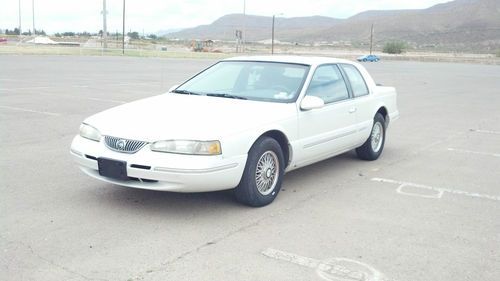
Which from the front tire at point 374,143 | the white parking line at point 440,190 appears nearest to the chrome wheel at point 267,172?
the white parking line at point 440,190

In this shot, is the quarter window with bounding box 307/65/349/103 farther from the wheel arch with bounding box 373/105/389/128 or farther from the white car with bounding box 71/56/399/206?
the wheel arch with bounding box 373/105/389/128

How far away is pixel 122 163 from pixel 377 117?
172 inches

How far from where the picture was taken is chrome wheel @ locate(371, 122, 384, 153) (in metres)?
8.39

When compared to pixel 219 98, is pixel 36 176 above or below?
below

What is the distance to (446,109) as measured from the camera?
1568cm

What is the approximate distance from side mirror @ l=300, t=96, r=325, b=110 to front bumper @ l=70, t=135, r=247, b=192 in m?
1.25

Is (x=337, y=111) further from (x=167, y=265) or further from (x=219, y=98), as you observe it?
(x=167, y=265)

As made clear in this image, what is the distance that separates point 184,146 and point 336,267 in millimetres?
1751

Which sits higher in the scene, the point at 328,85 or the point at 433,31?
the point at 433,31

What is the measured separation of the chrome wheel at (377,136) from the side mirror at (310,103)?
218 centimetres

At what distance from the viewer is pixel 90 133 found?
576cm

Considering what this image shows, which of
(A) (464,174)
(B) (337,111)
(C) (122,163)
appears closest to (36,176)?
(C) (122,163)

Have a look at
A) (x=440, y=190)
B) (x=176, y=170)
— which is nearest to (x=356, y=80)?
(x=440, y=190)

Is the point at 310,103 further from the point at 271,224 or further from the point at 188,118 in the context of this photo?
the point at 271,224
